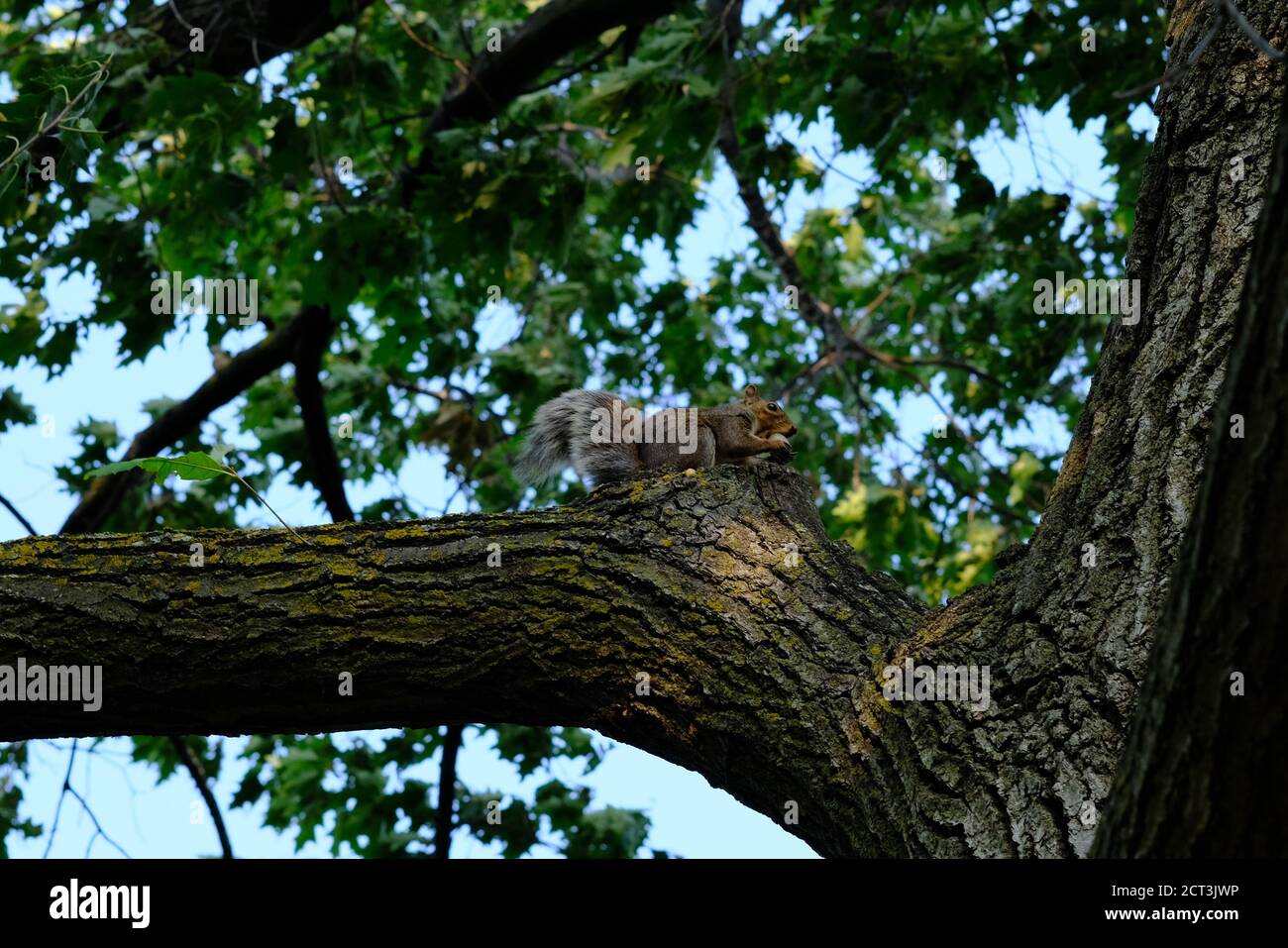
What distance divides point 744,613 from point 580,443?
6.21 feet

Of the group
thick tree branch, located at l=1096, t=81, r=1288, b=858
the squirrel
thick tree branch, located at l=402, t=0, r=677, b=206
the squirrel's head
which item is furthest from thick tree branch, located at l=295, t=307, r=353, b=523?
thick tree branch, located at l=1096, t=81, r=1288, b=858

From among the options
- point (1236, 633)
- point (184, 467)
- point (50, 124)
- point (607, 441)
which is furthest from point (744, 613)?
point (50, 124)

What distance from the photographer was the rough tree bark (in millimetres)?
2926

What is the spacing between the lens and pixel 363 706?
3.22 m

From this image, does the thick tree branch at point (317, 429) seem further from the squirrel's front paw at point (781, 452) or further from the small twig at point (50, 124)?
the small twig at point (50, 124)

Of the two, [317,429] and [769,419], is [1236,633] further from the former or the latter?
[317,429]

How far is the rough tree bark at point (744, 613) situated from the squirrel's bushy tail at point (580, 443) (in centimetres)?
148

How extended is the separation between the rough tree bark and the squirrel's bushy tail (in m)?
1.48

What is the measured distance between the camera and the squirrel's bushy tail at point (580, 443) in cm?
496

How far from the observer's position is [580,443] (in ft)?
16.4

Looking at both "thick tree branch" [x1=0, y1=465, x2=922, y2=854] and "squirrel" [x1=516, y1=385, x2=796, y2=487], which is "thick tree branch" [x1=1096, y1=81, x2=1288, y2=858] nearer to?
"thick tree branch" [x1=0, y1=465, x2=922, y2=854]
